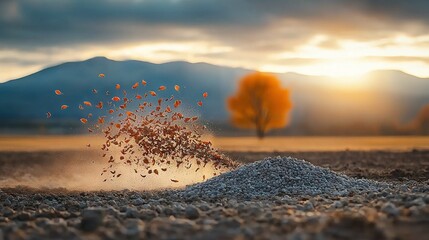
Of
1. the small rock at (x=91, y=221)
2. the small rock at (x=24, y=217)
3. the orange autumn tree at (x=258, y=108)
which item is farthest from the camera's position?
the orange autumn tree at (x=258, y=108)

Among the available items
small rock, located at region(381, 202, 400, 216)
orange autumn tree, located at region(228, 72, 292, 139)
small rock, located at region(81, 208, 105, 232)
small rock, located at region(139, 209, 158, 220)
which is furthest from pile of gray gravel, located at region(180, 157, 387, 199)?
orange autumn tree, located at region(228, 72, 292, 139)

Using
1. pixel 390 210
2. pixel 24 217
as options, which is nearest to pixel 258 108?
pixel 24 217

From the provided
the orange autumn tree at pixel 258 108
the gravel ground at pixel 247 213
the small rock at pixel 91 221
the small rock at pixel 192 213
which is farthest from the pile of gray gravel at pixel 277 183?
the orange autumn tree at pixel 258 108

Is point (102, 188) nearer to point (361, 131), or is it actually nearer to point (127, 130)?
point (127, 130)

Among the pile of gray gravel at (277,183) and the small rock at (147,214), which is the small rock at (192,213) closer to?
the small rock at (147,214)

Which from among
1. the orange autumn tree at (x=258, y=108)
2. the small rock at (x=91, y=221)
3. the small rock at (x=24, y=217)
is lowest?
Result: the small rock at (x=24, y=217)

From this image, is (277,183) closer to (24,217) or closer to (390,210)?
(390,210)
